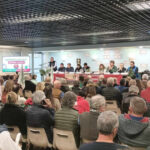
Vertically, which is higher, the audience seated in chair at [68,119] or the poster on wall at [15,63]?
the poster on wall at [15,63]

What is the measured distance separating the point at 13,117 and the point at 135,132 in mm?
1887

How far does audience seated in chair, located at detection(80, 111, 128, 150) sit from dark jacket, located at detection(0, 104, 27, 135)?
1.87m

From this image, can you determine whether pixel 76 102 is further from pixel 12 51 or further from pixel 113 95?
pixel 12 51

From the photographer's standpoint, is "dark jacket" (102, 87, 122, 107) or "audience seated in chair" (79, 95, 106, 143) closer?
"audience seated in chair" (79, 95, 106, 143)

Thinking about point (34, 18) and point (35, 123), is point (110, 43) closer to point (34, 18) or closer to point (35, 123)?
point (34, 18)

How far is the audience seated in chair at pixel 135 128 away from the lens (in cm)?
239

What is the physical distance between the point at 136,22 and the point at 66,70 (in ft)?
19.1

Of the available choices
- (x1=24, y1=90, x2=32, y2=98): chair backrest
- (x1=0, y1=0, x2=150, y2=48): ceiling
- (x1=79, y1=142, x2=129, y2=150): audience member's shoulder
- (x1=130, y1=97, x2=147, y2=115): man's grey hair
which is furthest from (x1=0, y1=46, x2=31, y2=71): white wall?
(x1=79, y1=142, x2=129, y2=150): audience member's shoulder

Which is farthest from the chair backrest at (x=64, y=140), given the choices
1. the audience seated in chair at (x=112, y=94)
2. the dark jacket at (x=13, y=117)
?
the audience seated in chair at (x=112, y=94)

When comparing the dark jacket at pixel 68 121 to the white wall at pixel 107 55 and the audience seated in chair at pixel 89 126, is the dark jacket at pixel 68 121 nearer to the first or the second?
the audience seated in chair at pixel 89 126

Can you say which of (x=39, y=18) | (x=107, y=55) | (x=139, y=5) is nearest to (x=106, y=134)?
(x=139, y=5)

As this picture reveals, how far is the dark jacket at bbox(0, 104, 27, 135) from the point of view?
11.2 feet

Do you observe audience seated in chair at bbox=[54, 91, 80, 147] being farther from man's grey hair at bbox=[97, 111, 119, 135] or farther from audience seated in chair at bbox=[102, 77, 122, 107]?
audience seated in chair at bbox=[102, 77, 122, 107]

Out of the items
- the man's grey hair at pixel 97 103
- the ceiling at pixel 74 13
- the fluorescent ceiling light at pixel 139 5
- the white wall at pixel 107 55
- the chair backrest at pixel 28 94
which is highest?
the fluorescent ceiling light at pixel 139 5
